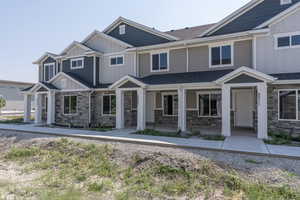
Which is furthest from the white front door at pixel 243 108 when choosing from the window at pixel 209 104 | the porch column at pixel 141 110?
the porch column at pixel 141 110

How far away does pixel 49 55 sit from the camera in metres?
19.0

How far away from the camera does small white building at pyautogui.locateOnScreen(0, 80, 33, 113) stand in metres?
32.2

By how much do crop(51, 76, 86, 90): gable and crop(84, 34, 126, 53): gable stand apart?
11.4 ft

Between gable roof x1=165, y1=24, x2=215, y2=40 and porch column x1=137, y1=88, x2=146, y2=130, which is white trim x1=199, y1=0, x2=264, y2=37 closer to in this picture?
gable roof x1=165, y1=24, x2=215, y2=40

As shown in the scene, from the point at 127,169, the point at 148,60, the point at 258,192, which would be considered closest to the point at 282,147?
the point at 258,192

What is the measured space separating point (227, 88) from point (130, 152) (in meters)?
6.34

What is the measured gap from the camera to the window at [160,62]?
573 inches

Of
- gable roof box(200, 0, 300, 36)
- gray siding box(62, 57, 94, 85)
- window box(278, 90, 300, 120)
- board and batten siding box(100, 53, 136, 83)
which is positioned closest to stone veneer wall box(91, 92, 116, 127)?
gray siding box(62, 57, 94, 85)

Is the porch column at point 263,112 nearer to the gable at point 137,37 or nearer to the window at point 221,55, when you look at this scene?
the window at point 221,55

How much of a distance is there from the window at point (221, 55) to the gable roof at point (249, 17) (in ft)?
4.18

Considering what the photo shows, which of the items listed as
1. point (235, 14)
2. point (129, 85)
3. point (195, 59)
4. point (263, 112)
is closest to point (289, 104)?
point (263, 112)

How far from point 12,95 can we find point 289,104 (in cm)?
3834

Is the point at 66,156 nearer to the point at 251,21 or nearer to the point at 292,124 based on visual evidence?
the point at 292,124

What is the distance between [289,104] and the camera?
10375 mm
